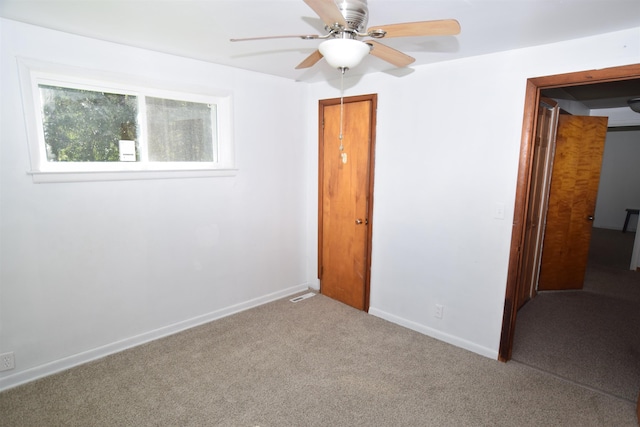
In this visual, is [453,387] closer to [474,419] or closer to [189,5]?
[474,419]

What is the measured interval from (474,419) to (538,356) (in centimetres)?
109

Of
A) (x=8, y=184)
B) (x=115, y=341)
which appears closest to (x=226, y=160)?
(x=8, y=184)

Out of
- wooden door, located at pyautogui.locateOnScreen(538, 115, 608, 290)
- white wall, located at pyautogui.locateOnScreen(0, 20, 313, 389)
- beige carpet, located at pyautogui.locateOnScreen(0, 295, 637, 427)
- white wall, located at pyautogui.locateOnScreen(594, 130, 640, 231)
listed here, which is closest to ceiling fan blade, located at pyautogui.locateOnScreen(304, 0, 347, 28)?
white wall, located at pyautogui.locateOnScreen(0, 20, 313, 389)

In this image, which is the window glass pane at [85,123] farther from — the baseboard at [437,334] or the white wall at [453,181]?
the baseboard at [437,334]

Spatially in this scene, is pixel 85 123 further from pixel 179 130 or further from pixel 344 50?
pixel 344 50

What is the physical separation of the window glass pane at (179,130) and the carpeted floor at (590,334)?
3272mm

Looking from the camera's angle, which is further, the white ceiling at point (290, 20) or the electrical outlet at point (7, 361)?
the electrical outlet at point (7, 361)

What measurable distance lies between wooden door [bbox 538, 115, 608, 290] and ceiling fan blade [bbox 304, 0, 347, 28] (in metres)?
3.57

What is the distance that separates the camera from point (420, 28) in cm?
146

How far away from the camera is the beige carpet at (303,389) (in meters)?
2.08

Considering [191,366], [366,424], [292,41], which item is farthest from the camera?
[191,366]

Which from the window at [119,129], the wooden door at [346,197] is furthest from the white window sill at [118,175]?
the wooden door at [346,197]

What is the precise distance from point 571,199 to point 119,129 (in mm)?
4820

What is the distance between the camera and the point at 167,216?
9.53ft
